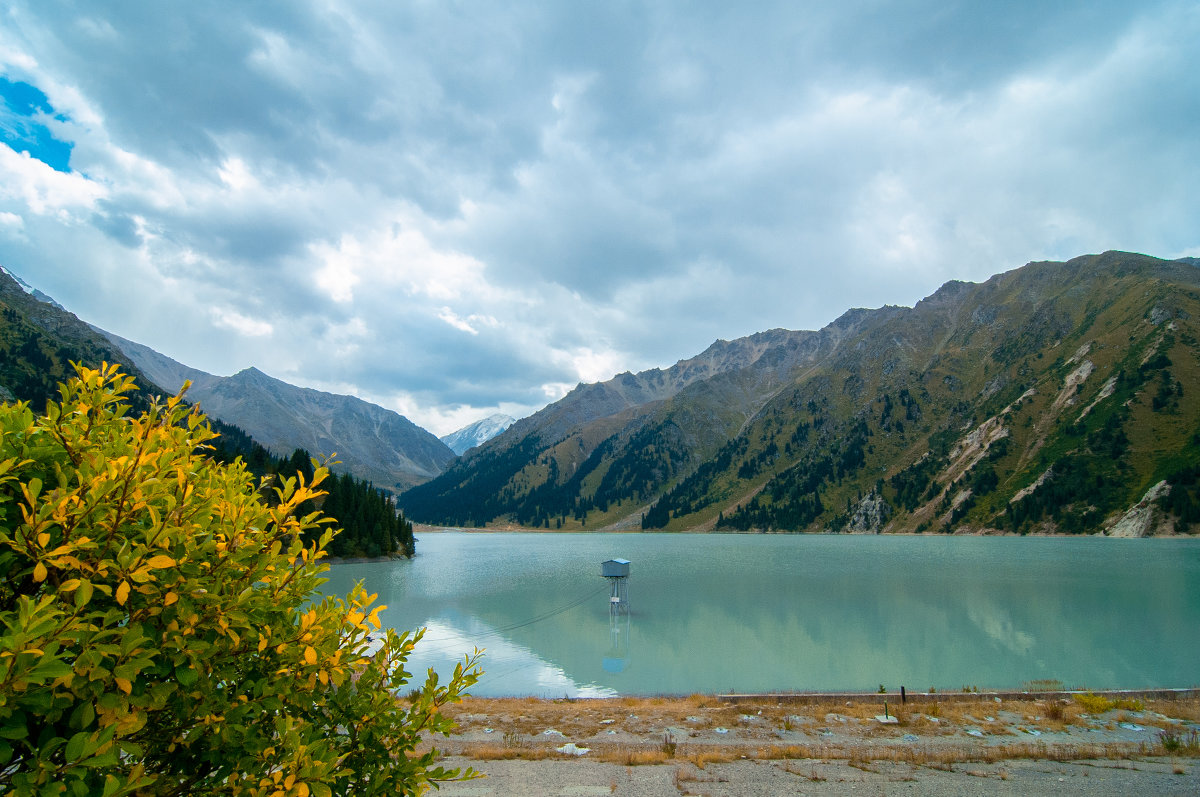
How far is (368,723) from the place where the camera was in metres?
4.50

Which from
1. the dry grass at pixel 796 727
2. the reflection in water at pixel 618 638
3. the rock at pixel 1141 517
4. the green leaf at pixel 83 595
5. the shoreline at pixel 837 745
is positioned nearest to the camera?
the green leaf at pixel 83 595

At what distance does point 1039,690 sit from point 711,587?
41868 mm

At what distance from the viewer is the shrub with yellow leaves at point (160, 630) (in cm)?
277

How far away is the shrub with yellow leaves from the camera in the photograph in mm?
2773

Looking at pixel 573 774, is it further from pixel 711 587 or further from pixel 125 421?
pixel 711 587

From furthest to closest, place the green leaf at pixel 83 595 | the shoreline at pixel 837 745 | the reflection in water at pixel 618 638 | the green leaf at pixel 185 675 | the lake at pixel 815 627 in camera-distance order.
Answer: the reflection in water at pixel 618 638
the lake at pixel 815 627
the shoreline at pixel 837 745
the green leaf at pixel 185 675
the green leaf at pixel 83 595

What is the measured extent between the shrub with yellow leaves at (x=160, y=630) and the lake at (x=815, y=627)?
29.6 metres

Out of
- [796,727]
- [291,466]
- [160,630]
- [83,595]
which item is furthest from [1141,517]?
[83,595]

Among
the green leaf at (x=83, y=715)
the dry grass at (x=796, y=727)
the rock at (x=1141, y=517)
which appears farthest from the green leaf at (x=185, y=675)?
the rock at (x=1141, y=517)

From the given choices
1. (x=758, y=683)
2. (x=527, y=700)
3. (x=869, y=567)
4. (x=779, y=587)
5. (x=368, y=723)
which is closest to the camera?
(x=368, y=723)

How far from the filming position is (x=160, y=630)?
10.6ft

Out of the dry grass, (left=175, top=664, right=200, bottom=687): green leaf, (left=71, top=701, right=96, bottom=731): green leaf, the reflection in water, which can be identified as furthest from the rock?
(left=71, top=701, right=96, bottom=731): green leaf

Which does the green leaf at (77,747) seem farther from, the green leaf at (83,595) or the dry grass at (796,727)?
the dry grass at (796,727)

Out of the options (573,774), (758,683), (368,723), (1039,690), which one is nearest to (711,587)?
(758,683)
